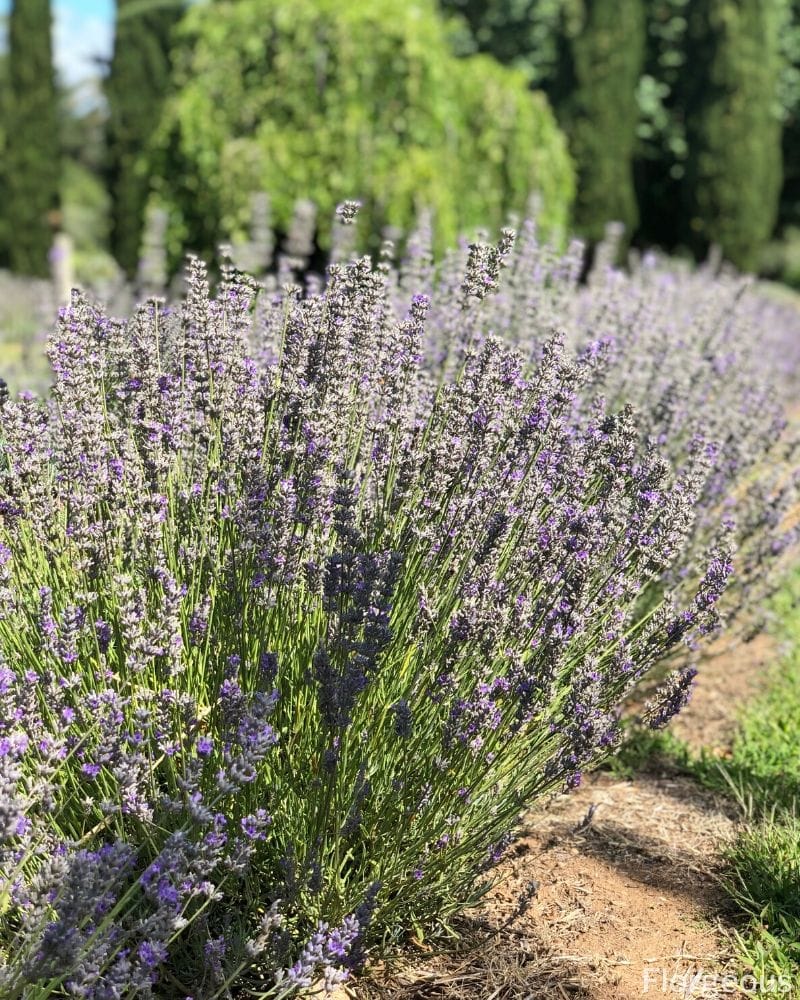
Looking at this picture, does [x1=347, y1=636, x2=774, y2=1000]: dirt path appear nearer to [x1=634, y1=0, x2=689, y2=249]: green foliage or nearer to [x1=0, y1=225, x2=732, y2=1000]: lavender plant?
[x1=0, y1=225, x2=732, y2=1000]: lavender plant

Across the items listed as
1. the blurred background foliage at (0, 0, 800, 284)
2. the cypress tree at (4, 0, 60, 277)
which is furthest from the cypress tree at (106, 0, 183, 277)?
the cypress tree at (4, 0, 60, 277)

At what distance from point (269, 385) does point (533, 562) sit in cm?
82

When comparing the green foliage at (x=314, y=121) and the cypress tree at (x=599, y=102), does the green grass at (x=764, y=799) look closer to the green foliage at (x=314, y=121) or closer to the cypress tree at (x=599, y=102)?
the green foliage at (x=314, y=121)

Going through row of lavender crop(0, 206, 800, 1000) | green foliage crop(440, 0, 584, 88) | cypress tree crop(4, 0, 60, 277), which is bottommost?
cypress tree crop(4, 0, 60, 277)

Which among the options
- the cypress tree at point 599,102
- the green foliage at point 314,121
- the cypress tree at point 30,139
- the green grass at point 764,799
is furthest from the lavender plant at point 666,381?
the cypress tree at point 30,139

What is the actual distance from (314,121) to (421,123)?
1032 millimetres

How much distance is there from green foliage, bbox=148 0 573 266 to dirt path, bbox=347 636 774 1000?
21.3 ft

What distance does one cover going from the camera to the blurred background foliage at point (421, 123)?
9141 mm

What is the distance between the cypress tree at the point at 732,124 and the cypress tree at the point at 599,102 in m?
1.57

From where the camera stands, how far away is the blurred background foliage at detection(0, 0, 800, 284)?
914cm

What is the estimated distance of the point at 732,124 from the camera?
16.0 m

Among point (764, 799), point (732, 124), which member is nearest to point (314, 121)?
point (764, 799)

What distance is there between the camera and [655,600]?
341cm

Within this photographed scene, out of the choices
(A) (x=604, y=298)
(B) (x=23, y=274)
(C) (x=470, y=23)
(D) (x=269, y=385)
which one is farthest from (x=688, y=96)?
(D) (x=269, y=385)
